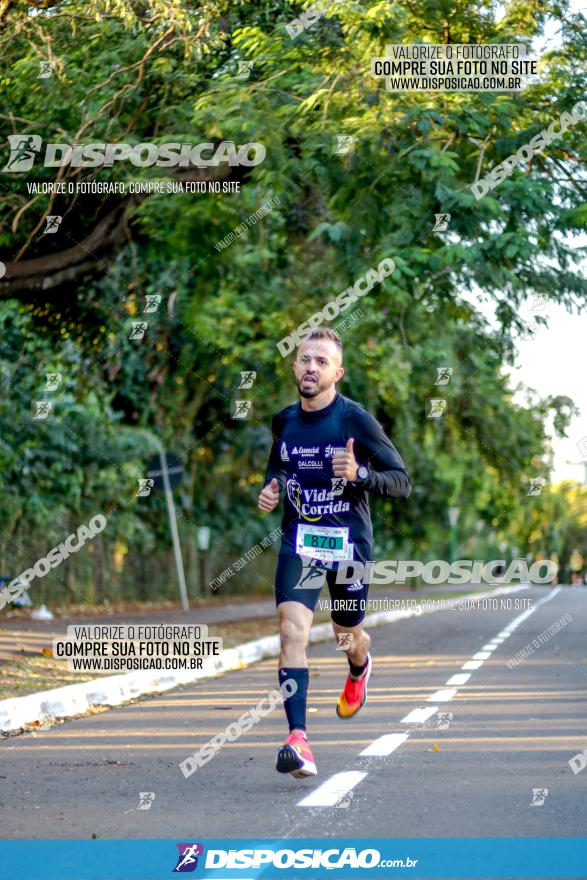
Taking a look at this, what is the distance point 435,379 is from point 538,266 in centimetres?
1337

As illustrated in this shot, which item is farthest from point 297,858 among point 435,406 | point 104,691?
point 435,406

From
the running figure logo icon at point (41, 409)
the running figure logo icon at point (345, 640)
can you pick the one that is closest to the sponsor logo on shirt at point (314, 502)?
the running figure logo icon at point (345, 640)

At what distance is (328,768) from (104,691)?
4674mm

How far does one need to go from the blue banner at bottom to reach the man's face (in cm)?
230

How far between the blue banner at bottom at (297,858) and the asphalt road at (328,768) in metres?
0.17

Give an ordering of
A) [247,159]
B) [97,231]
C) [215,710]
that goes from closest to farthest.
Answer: [215,710] < [247,159] < [97,231]

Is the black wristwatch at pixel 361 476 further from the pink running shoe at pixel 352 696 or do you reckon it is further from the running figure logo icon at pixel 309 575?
the pink running shoe at pixel 352 696

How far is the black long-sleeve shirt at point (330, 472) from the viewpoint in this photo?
7164mm

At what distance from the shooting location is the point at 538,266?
14.5 meters

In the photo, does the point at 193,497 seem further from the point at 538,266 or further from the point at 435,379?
the point at 538,266

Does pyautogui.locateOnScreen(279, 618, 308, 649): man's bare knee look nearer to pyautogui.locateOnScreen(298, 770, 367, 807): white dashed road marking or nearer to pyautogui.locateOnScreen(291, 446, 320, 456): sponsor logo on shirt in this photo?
pyautogui.locateOnScreen(298, 770, 367, 807): white dashed road marking

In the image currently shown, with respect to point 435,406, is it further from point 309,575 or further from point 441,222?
point 309,575

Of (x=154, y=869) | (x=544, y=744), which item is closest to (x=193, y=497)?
(x=544, y=744)

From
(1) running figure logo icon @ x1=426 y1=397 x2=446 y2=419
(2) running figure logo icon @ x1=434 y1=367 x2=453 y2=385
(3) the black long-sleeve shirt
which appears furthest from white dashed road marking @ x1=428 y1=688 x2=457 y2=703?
(1) running figure logo icon @ x1=426 y1=397 x2=446 y2=419
